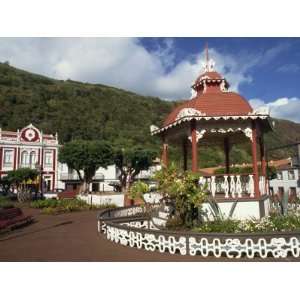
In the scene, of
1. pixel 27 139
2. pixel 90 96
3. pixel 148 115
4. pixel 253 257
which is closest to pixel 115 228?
pixel 253 257

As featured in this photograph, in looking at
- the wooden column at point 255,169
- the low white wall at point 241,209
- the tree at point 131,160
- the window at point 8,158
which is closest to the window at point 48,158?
the window at point 8,158

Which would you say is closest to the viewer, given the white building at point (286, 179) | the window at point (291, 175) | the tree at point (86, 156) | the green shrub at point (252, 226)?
the green shrub at point (252, 226)

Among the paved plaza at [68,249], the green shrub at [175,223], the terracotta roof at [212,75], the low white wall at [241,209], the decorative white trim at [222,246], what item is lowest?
the paved plaza at [68,249]

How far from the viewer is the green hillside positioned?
57006 millimetres

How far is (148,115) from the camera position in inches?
3361

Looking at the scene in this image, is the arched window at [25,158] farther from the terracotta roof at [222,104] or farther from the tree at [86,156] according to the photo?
the terracotta roof at [222,104]

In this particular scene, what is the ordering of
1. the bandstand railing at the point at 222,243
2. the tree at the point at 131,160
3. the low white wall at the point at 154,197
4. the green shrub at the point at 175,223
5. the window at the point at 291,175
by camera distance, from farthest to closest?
the tree at the point at 131,160
the window at the point at 291,175
the low white wall at the point at 154,197
the green shrub at the point at 175,223
the bandstand railing at the point at 222,243

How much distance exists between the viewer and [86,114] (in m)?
73.6

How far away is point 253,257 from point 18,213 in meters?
9.89

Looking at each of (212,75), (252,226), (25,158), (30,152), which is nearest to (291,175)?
(212,75)

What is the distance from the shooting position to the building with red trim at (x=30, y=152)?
36000 millimetres

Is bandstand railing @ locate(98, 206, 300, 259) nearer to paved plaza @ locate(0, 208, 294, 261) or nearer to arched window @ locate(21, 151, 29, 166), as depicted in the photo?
paved plaza @ locate(0, 208, 294, 261)

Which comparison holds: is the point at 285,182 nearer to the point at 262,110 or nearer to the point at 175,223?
the point at 262,110

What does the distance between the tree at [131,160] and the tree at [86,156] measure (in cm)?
251
